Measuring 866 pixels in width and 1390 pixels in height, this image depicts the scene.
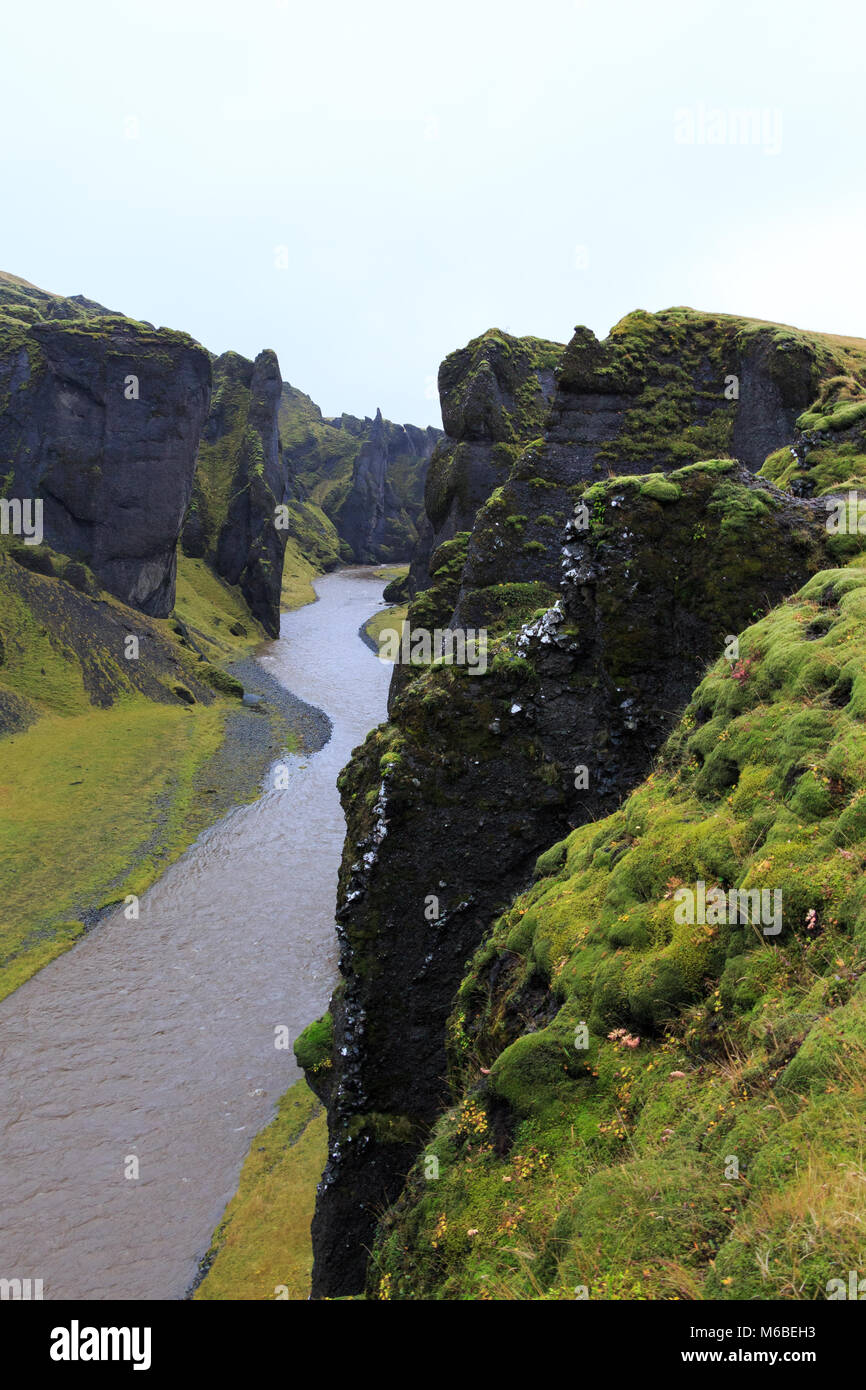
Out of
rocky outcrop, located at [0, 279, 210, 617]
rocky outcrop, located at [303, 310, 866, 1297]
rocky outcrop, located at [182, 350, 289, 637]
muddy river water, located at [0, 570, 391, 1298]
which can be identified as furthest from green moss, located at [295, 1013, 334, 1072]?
rocky outcrop, located at [182, 350, 289, 637]

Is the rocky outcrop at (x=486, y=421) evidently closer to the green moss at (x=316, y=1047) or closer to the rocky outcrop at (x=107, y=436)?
the green moss at (x=316, y=1047)

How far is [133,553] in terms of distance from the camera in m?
90.4

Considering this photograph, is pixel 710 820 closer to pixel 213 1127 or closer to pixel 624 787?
pixel 624 787

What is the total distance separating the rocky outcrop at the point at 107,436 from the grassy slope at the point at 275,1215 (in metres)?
73.3

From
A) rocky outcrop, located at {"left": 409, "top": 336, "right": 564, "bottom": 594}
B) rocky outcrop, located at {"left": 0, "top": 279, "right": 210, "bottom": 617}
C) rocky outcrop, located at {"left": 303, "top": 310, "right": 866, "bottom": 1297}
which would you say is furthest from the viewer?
rocky outcrop, located at {"left": 0, "top": 279, "right": 210, "bottom": 617}

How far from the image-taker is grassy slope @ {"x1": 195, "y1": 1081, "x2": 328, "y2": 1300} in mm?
21766

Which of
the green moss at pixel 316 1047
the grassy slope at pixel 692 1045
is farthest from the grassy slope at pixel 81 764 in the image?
the grassy slope at pixel 692 1045

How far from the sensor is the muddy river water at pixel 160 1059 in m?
24.2

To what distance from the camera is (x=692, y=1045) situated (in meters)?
9.41

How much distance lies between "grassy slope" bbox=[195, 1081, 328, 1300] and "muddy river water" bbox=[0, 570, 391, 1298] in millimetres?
753

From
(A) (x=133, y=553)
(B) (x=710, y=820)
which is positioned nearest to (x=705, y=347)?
(B) (x=710, y=820)

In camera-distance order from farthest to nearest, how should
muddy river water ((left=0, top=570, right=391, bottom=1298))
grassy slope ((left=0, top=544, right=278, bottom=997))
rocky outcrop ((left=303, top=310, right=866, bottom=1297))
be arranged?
grassy slope ((left=0, top=544, right=278, bottom=997))
muddy river water ((left=0, top=570, right=391, bottom=1298))
rocky outcrop ((left=303, top=310, right=866, bottom=1297))

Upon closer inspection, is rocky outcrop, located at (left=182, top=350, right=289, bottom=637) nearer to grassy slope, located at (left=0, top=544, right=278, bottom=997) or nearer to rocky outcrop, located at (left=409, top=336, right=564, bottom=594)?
grassy slope, located at (left=0, top=544, right=278, bottom=997)

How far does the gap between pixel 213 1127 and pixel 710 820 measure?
961 inches
